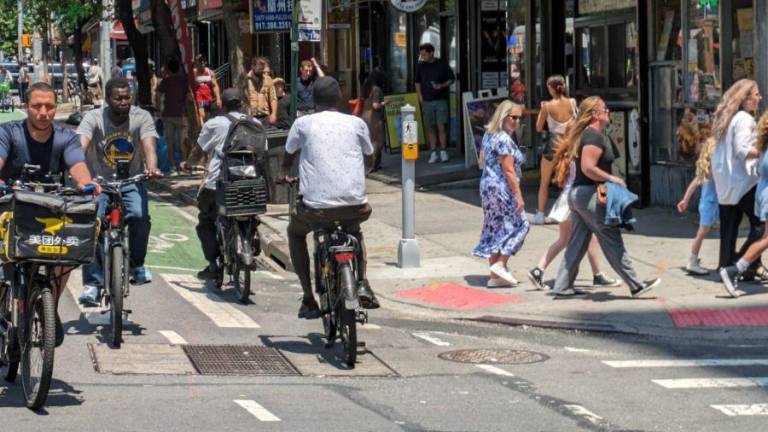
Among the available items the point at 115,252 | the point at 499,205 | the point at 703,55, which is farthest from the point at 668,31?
the point at 115,252

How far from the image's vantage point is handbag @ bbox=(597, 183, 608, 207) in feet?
38.3

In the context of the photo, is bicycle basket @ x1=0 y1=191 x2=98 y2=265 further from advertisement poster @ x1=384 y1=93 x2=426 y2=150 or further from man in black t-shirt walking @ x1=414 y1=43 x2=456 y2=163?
advertisement poster @ x1=384 y1=93 x2=426 y2=150

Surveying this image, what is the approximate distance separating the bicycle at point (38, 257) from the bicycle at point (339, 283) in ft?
6.28

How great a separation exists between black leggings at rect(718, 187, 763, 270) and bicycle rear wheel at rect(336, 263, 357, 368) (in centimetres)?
446

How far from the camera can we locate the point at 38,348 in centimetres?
801

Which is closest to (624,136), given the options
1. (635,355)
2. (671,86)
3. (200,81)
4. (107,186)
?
(671,86)

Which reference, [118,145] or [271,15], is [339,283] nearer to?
[118,145]

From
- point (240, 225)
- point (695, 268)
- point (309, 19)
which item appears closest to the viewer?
point (240, 225)

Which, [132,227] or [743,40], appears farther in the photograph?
[743,40]

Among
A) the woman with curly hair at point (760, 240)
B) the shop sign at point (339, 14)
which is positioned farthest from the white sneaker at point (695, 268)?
the shop sign at point (339, 14)

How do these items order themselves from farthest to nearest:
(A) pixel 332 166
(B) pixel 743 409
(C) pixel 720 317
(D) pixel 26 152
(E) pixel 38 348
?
(C) pixel 720 317 < (A) pixel 332 166 < (D) pixel 26 152 < (B) pixel 743 409 < (E) pixel 38 348

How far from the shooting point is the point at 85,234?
26.2 feet

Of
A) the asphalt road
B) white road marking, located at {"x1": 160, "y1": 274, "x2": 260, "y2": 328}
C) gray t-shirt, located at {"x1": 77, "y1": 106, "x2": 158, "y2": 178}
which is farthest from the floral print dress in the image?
gray t-shirt, located at {"x1": 77, "y1": 106, "x2": 158, "y2": 178}

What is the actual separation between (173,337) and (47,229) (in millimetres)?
2794
